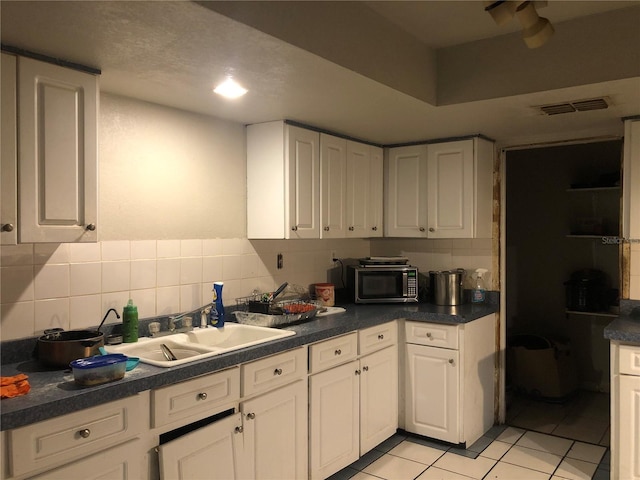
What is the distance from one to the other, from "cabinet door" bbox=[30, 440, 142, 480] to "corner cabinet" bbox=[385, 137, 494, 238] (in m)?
2.56

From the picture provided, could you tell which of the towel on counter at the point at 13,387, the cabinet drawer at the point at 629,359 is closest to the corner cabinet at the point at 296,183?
the towel on counter at the point at 13,387

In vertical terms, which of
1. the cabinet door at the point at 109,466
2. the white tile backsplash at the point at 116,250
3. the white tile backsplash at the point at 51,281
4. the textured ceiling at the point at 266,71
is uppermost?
the textured ceiling at the point at 266,71

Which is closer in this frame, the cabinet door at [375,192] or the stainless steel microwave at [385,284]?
the stainless steel microwave at [385,284]

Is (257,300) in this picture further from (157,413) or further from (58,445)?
(58,445)

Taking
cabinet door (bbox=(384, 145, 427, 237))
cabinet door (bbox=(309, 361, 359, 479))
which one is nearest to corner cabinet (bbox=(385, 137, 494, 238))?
cabinet door (bbox=(384, 145, 427, 237))

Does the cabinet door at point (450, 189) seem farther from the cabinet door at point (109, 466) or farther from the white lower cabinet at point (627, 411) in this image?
the cabinet door at point (109, 466)

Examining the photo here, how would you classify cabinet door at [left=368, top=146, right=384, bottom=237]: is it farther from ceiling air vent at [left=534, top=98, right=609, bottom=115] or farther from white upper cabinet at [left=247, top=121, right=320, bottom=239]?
ceiling air vent at [left=534, top=98, right=609, bottom=115]

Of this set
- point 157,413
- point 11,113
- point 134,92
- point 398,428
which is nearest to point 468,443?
point 398,428

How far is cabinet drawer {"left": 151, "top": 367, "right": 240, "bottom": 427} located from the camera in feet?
6.24

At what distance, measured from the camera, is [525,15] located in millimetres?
1449

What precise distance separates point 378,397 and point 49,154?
2.31 meters

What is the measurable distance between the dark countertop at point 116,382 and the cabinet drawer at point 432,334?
0.44 m

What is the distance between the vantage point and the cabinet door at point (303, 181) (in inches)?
119

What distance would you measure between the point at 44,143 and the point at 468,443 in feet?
9.84
